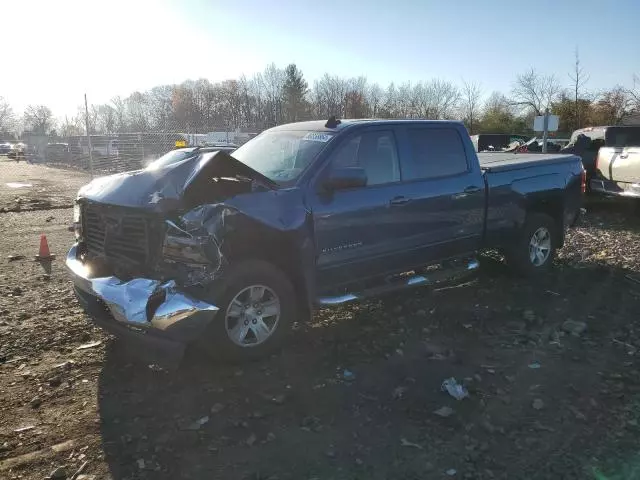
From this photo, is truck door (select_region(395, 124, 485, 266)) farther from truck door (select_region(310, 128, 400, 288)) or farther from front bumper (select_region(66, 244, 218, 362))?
front bumper (select_region(66, 244, 218, 362))

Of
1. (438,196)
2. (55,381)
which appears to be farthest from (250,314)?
(438,196)

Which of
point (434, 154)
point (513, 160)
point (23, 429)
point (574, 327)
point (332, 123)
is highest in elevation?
point (332, 123)

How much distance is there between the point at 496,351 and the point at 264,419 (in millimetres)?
2196

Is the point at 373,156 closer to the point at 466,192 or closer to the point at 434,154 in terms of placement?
the point at 434,154

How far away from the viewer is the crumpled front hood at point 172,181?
3.87 m

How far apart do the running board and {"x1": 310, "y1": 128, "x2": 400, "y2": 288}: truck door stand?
149 millimetres

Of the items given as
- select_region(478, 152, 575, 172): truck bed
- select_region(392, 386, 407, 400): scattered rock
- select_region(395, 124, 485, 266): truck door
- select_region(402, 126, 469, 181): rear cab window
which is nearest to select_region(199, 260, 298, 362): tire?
select_region(392, 386, 407, 400): scattered rock

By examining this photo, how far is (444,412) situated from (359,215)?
1.87 m

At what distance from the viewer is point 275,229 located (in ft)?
13.6

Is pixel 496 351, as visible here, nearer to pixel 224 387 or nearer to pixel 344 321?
pixel 344 321

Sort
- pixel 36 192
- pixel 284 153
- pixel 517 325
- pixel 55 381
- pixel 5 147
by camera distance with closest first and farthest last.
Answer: pixel 55 381
pixel 284 153
pixel 517 325
pixel 36 192
pixel 5 147

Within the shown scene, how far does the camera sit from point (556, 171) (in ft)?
22.3

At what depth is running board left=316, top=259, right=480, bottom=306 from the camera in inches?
178

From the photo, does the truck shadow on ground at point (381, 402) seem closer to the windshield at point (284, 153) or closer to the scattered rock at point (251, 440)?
the scattered rock at point (251, 440)
